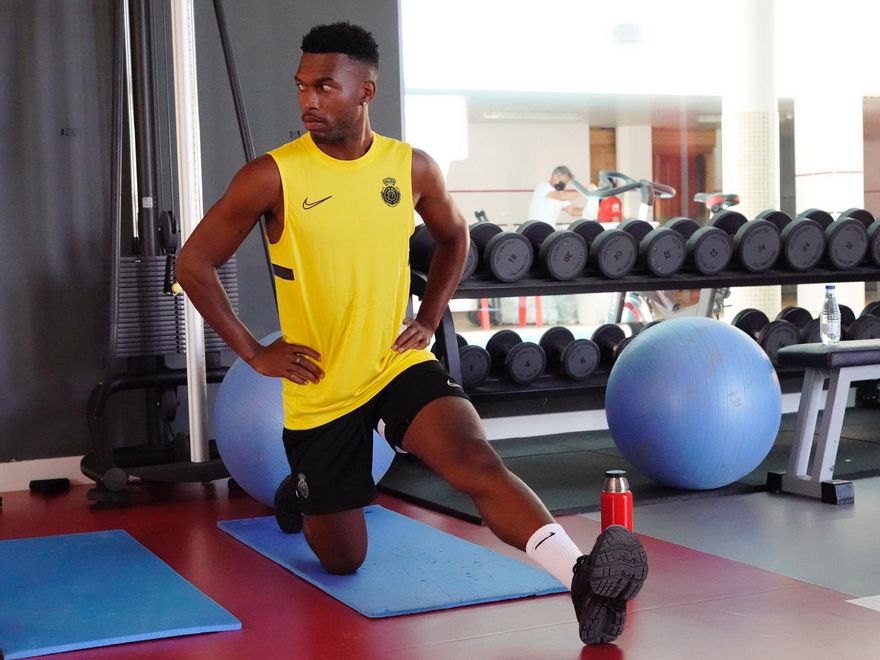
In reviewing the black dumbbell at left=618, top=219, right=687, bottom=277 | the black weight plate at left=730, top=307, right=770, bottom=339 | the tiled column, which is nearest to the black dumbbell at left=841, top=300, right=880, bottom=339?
the black weight plate at left=730, top=307, right=770, bottom=339

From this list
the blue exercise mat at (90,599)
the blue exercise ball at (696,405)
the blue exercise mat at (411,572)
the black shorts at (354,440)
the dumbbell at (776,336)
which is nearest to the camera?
the blue exercise mat at (90,599)

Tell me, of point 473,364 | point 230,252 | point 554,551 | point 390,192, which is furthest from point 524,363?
point 554,551

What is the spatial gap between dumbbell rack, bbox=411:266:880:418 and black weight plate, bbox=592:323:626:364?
0.44 ft

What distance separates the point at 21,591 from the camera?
309cm

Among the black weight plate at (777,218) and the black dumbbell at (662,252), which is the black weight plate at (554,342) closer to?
the black dumbbell at (662,252)

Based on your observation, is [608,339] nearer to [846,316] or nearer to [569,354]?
[569,354]

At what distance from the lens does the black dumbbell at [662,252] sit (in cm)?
532

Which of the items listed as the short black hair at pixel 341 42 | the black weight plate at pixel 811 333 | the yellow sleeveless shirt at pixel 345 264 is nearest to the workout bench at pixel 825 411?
the black weight plate at pixel 811 333

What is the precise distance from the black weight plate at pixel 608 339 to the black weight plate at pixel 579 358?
210mm

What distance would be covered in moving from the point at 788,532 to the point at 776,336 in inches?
94.7

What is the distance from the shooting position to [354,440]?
288cm

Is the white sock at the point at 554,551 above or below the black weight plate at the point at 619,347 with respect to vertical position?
below

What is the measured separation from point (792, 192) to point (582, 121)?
1.54 metres

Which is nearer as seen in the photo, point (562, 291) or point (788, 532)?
point (788, 532)
